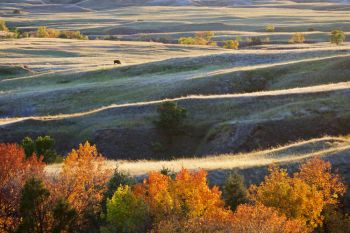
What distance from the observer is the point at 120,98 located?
241 feet

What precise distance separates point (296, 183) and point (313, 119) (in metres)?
25.6

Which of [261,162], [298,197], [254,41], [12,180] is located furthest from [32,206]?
[254,41]

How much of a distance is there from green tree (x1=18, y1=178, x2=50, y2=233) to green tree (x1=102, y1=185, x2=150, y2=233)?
3383 mm

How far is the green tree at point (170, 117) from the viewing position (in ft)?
184

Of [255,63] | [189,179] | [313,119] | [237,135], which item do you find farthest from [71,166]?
[255,63]

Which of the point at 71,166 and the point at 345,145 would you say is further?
the point at 345,145

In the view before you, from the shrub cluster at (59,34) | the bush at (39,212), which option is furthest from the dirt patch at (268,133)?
the shrub cluster at (59,34)

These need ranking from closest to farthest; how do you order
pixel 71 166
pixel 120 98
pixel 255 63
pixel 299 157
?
1. pixel 71 166
2. pixel 299 157
3. pixel 120 98
4. pixel 255 63

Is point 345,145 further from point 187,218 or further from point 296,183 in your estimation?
point 187,218

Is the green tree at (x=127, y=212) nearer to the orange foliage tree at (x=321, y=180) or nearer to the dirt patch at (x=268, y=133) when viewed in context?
the orange foliage tree at (x=321, y=180)

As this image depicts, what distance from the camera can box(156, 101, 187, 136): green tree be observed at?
2205 inches

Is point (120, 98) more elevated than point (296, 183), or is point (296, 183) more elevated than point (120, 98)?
point (296, 183)

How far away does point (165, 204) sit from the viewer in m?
28.9

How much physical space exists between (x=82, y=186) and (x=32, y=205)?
420 centimetres
